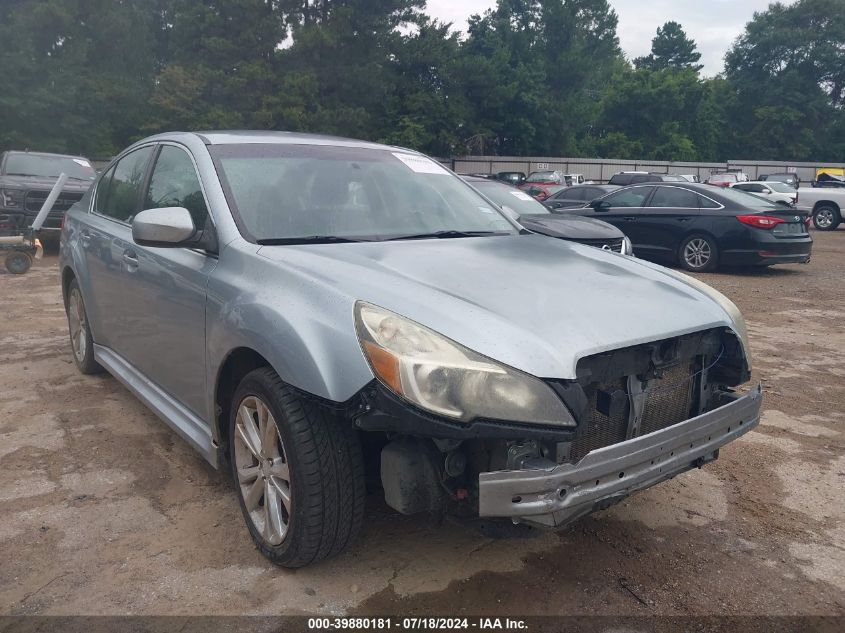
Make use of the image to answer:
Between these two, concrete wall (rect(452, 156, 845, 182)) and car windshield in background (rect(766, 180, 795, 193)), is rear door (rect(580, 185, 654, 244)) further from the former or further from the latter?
concrete wall (rect(452, 156, 845, 182))

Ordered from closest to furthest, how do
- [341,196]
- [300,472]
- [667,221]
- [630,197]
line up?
[300,472]
[341,196]
[667,221]
[630,197]

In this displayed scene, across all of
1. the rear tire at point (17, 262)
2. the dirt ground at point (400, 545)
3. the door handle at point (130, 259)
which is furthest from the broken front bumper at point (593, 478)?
the rear tire at point (17, 262)

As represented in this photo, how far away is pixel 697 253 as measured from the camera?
11.9 meters

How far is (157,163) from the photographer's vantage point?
160 inches

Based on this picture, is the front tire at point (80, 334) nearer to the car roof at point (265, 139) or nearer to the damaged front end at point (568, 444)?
the car roof at point (265, 139)

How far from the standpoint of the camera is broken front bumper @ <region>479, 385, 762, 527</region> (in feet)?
7.41

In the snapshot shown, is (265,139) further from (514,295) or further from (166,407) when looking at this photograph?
(514,295)

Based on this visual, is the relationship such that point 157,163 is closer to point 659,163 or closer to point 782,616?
point 782,616

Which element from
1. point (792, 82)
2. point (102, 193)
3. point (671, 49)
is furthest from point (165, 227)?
point (671, 49)

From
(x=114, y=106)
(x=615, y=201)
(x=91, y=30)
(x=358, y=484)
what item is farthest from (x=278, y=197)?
(x=91, y=30)

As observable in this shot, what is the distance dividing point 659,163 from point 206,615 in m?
50.9

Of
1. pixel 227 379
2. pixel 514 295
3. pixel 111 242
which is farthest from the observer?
pixel 111 242

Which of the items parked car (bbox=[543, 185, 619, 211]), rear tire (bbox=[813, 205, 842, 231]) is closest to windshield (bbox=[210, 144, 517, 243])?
parked car (bbox=[543, 185, 619, 211])

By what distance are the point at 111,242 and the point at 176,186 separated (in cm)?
84
